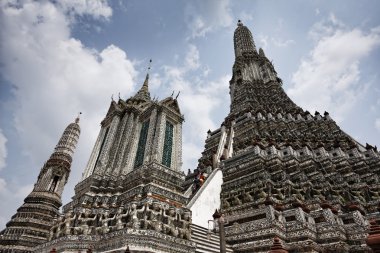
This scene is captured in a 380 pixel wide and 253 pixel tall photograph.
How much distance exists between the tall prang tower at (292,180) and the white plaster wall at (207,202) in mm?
469

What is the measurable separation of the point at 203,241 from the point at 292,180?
683 centimetres

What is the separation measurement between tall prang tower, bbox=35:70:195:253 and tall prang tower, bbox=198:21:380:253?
11.3ft

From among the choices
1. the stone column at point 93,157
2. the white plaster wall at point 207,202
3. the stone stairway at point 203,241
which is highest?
the stone column at point 93,157

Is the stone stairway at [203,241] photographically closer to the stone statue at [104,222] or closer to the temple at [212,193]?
the temple at [212,193]

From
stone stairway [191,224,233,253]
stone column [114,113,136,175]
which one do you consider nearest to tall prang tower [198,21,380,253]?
stone stairway [191,224,233,253]

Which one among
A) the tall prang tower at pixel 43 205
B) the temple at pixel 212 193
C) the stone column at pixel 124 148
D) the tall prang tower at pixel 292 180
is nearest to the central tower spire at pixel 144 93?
the temple at pixel 212 193

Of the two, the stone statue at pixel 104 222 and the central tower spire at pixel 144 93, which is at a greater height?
the central tower spire at pixel 144 93

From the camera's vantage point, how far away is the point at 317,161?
631 inches

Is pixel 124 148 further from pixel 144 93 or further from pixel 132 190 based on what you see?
pixel 144 93

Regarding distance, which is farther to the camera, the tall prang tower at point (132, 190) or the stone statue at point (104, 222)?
the stone statue at point (104, 222)

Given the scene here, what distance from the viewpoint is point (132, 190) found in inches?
471

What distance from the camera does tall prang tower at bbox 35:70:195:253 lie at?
9.09m

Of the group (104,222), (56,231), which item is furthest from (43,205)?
(104,222)

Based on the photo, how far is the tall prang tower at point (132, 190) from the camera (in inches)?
358
